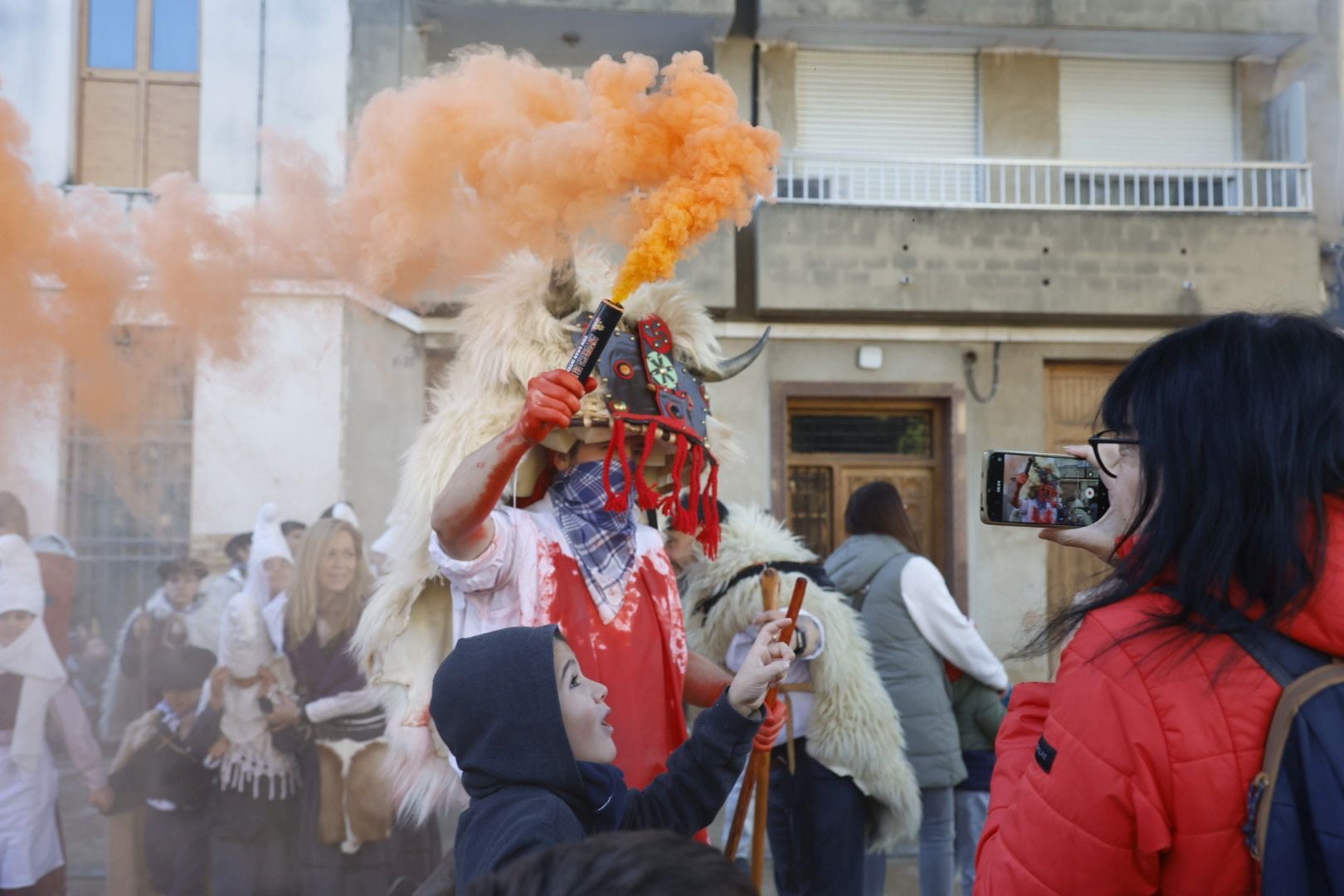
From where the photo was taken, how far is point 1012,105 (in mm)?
9477

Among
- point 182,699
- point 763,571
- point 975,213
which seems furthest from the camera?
point 975,213

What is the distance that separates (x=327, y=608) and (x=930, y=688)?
8.23 feet

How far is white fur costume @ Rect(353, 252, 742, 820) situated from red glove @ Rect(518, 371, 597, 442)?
1.46 ft

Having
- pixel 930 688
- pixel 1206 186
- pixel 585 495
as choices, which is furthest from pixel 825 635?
pixel 1206 186

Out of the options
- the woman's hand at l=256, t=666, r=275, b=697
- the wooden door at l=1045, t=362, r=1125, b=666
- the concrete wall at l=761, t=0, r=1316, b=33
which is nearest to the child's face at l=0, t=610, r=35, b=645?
the woman's hand at l=256, t=666, r=275, b=697

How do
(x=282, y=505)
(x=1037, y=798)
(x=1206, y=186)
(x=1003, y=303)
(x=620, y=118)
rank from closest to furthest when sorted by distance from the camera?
(x=1037, y=798) < (x=620, y=118) < (x=282, y=505) < (x=1003, y=303) < (x=1206, y=186)

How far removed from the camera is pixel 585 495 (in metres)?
2.65

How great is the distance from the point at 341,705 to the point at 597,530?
2496 millimetres

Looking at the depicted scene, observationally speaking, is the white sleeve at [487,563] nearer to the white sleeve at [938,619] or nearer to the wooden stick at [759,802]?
the wooden stick at [759,802]

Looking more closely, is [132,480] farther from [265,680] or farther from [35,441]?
[265,680]

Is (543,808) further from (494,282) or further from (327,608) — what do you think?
(327,608)

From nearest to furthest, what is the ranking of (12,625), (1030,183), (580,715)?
1. (580,715)
2. (12,625)
3. (1030,183)

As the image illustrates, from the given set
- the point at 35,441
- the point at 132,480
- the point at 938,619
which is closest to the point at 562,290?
the point at 938,619

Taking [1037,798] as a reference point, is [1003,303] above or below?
above
